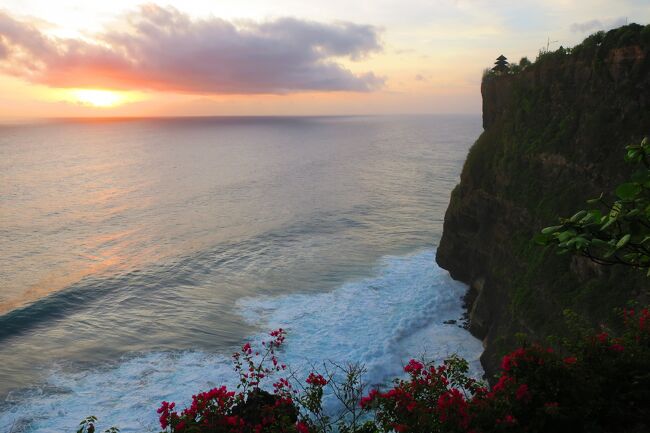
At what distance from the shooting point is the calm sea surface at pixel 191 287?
24719mm

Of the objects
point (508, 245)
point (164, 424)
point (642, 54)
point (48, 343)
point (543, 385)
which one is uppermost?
point (642, 54)

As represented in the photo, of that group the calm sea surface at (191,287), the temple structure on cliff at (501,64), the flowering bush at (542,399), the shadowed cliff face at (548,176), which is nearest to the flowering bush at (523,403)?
the flowering bush at (542,399)

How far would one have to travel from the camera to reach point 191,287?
37.2 metres

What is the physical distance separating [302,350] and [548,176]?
16.6 metres

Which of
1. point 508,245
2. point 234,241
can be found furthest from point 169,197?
point 508,245

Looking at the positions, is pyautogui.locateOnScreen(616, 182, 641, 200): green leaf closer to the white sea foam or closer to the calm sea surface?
the white sea foam

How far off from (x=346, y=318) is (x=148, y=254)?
22758mm

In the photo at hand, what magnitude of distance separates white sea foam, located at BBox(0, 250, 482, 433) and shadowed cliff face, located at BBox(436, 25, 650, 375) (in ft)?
9.45

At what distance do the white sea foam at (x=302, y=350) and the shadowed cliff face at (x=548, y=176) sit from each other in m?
2.88

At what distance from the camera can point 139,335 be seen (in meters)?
29.7

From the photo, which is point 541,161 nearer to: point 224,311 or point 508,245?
point 508,245

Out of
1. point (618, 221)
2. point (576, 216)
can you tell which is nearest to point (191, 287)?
point (576, 216)

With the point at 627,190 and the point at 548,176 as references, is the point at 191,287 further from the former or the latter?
the point at 627,190

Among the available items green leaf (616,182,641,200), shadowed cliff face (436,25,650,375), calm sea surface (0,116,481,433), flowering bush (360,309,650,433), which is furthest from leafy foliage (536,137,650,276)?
calm sea surface (0,116,481,433)
